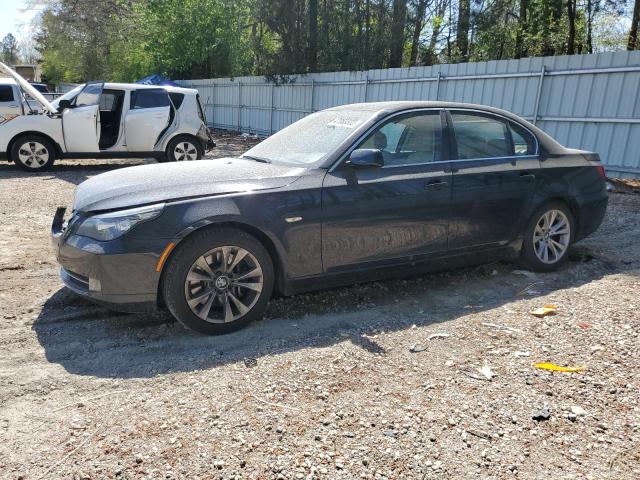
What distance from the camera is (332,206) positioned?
4016mm

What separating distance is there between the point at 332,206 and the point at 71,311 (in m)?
2.23

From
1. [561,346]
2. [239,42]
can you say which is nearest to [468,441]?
[561,346]

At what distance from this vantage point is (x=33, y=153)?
1130cm

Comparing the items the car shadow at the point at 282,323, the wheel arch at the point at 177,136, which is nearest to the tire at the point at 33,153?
the wheel arch at the point at 177,136

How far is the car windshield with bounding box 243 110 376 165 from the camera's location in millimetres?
4297

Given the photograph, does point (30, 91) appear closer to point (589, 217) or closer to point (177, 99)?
point (177, 99)

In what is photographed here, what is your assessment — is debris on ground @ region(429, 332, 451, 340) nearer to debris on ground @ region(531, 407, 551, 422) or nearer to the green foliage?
debris on ground @ region(531, 407, 551, 422)

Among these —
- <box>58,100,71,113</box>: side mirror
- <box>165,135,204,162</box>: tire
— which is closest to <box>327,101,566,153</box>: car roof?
<box>165,135,204,162</box>: tire

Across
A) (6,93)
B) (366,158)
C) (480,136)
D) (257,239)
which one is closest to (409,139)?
(366,158)

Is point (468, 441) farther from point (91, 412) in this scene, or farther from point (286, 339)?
point (91, 412)

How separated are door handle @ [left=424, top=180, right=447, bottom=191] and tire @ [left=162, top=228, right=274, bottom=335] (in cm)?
153

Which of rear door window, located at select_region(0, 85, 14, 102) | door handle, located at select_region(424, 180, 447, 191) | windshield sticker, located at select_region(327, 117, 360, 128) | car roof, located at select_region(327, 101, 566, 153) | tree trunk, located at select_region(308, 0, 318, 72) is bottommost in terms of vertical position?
door handle, located at select_region(424, 180, 447, 191)

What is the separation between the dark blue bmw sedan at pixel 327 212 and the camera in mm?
3590

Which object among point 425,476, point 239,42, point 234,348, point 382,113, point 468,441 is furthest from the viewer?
point 239,42
